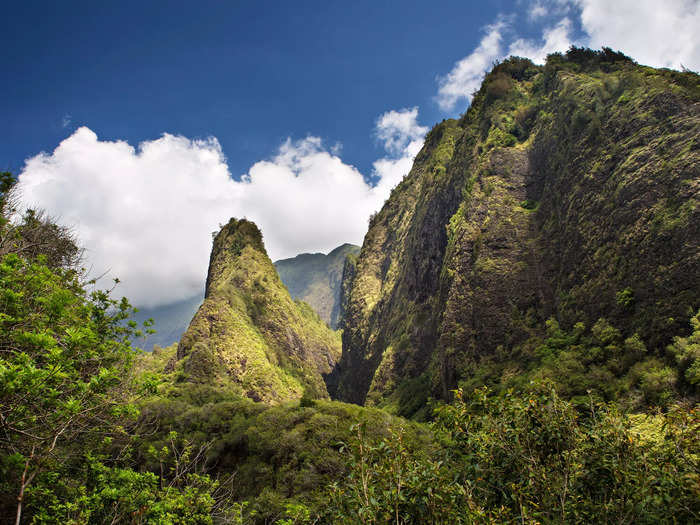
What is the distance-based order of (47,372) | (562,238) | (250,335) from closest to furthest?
(47,372) < (562,238) < (250,335)

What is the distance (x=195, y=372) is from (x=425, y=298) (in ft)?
117

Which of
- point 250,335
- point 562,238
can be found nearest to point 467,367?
point 562,238

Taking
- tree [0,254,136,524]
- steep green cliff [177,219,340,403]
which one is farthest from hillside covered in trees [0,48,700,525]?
steep green cliff [177,219,340,403]

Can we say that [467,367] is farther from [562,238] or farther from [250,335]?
[250,335]

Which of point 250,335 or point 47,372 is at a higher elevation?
point 250,335

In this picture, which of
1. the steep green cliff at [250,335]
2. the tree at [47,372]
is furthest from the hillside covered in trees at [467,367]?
the steep green cliff at [250,335]

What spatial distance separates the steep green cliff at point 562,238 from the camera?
62.6ft

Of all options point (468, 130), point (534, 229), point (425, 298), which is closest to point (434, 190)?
point (468, 130)

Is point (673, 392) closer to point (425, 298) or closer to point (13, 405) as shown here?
point (13, 405)

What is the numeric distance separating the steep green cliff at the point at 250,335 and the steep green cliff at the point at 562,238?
20.4 meters

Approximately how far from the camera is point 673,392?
1488cm

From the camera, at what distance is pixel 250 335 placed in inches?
2384

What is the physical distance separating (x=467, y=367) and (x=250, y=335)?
142 feet

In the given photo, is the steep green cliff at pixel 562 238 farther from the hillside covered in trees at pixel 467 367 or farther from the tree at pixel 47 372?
the tree at pixel 47 372
